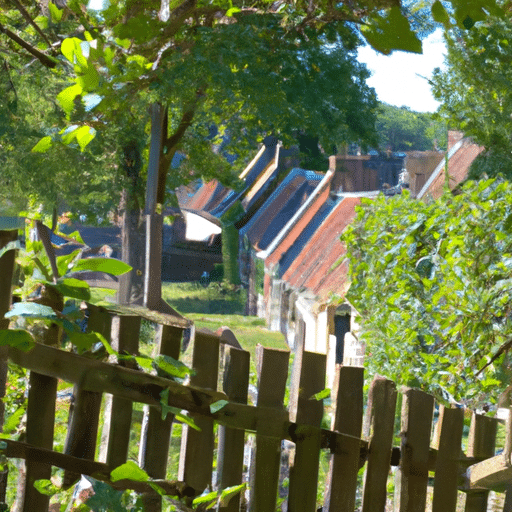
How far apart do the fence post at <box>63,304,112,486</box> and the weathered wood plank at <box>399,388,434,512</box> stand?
1019 mm

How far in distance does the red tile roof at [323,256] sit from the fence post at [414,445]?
958cm

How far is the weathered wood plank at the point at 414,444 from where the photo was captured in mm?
2424

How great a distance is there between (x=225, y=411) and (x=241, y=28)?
4.79 m

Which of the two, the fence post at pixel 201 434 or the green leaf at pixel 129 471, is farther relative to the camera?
the fence post at pixel 201 434

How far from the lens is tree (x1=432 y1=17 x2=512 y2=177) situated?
618 centimetres

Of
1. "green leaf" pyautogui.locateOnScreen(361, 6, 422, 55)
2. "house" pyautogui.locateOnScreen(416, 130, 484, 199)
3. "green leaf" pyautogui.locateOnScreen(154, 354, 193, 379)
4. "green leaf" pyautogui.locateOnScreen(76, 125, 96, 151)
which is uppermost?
"house" pyautogui.locateOnScreen(416, 130, 484, 199)

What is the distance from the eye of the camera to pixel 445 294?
4.44m

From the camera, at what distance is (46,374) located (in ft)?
6.59

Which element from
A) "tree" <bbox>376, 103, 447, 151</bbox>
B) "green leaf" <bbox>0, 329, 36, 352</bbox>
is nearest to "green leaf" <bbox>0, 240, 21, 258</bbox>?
"green leaf" <bbox>0, 329, 36, 352</bbox>

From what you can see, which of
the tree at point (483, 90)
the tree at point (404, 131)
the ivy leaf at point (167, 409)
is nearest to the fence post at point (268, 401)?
the ivy leaf at point (167, 409)

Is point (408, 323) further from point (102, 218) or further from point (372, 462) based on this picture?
point (102, 218)

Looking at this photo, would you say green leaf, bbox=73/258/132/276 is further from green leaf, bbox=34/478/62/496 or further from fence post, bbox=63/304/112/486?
green leaf, bbox=34/478/62/496

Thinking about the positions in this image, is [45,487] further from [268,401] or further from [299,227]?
[299,227]

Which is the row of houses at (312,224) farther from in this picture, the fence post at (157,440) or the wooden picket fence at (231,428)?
the fence post at (157,440)
